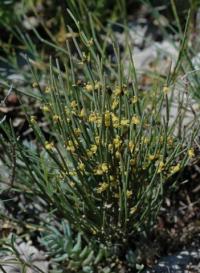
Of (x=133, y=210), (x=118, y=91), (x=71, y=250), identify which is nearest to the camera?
(x=118, y=91)

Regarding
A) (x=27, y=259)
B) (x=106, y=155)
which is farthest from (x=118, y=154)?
(x=27, y=259)

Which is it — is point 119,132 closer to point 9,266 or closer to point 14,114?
point 9,266

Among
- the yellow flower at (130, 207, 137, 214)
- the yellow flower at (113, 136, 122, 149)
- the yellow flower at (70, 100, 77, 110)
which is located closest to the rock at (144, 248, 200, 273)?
the yellow flower at (130, 207, 137, 214)

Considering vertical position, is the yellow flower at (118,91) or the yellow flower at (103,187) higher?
the yellow flower at (118,91)

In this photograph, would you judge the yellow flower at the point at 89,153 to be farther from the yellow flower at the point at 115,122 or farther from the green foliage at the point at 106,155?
the yellow flower at the point at 115,122

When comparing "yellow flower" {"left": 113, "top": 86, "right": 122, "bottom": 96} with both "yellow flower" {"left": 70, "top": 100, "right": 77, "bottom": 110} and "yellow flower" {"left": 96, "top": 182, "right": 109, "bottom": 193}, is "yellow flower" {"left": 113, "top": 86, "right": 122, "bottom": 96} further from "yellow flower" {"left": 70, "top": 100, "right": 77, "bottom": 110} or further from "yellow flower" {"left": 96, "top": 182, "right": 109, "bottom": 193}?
"yellow flower" {"left": 96, "top": 182, "right": 109, "bottom": 193}

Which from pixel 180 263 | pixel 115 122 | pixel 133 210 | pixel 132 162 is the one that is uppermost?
pixel 115 122

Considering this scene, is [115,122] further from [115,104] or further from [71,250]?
[71,250]

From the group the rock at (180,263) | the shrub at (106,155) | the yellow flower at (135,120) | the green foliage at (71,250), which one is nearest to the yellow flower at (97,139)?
the shrub at (106,155)

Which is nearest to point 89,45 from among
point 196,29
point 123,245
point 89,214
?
point 89,214

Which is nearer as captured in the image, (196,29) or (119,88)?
(119,88)

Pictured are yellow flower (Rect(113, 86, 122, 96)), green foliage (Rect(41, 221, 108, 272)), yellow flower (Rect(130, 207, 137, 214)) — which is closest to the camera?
yellow flower (Rect(113, 86, 122, 96))
